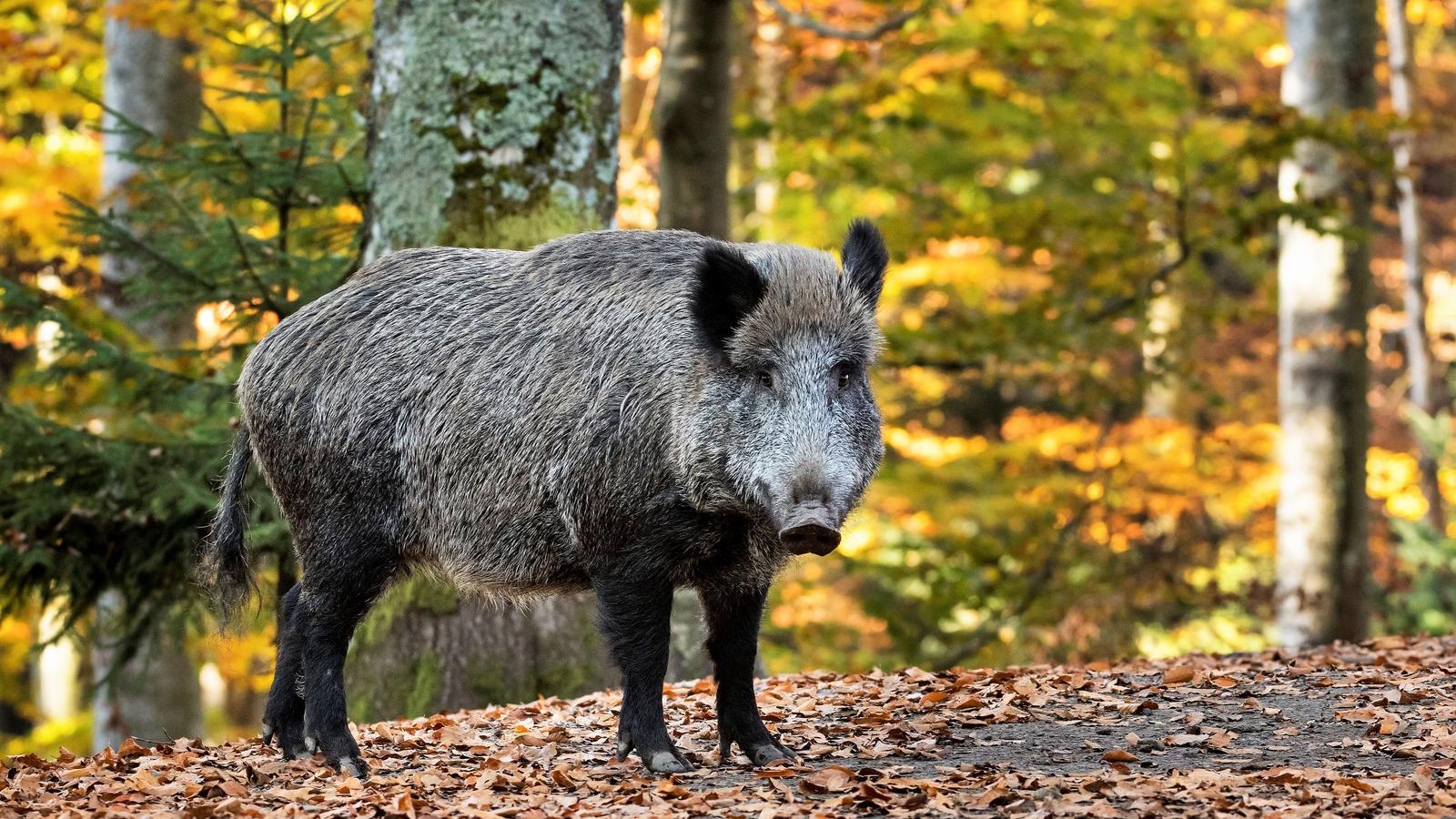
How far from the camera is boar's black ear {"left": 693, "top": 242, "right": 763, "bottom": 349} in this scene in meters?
4.81

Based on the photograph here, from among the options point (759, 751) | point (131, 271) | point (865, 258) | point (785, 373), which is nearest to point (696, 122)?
point (865, 258)

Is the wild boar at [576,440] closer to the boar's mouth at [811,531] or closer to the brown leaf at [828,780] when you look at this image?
the boar's mouth at [811,531]

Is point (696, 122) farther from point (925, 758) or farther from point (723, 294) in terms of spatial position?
point (925, 758)

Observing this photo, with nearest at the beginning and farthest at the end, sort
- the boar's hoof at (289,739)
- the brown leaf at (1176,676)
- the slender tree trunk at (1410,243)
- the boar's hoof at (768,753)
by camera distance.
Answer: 1. the boar's hoof at (768,753)
2. the boar's hoof at (289,739)
3. the brown leaf at (1176,676)
4. the slender tree trunk at (1410,243)

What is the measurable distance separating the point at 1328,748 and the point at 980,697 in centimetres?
137

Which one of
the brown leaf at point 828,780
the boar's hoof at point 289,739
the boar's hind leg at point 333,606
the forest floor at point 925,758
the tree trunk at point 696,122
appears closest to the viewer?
the forest floor at point 925,758

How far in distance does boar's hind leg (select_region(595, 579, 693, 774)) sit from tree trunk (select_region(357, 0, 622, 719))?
2393 millimetres

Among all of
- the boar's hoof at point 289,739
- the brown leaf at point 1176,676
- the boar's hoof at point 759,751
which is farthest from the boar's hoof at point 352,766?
the brown leaf at point 1176,676

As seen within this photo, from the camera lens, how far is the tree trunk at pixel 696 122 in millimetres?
9211

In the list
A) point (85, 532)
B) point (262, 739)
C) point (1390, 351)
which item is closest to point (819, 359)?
point (262, 739)

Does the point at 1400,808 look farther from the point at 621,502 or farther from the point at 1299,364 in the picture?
the point at 1299,364

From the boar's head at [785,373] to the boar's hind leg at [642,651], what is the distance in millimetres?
498

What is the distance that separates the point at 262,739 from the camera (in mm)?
5746

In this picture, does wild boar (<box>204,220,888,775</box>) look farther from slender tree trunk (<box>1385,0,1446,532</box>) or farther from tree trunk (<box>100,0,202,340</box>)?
slender tree trunk (<box>1385,0,1446,532</box>)
